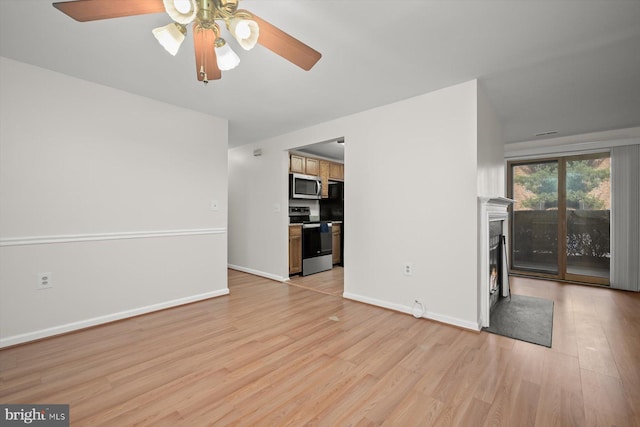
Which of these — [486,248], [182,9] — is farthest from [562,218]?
[182,9]

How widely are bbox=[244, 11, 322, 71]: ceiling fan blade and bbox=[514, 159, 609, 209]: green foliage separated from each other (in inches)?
199

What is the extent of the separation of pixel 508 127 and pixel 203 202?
14.8ft

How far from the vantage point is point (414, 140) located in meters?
3.02

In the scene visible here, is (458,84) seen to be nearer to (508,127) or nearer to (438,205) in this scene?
(438,205)

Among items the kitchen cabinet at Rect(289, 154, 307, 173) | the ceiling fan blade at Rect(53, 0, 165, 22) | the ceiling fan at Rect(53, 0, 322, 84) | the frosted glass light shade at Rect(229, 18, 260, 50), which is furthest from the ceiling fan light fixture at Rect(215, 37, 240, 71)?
the kitchen cabinet at Rect(289, 154, 307, 173)

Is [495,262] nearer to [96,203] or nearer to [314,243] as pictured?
[314,243]

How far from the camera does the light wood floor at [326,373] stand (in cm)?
156

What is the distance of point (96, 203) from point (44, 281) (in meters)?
0.80

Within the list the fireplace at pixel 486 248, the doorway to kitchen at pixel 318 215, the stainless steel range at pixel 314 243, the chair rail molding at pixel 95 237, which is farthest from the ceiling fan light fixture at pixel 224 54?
the stainless steel range at pixel 314 243

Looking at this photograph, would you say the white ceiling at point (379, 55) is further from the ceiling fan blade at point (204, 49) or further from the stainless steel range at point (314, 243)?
the stainless steel range at point (314, 243)

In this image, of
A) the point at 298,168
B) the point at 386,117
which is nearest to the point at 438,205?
the point at 386,117

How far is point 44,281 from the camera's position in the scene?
2.46 meters

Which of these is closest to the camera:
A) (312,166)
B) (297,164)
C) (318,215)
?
(297,164)

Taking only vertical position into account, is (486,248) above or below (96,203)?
below
